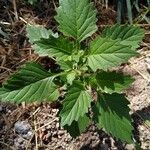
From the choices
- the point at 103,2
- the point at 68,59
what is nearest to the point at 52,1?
the point at 103,2

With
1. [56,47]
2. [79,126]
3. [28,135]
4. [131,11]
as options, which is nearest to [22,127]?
[28,135]

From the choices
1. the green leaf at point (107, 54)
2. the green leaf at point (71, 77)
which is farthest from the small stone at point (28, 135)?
the green leaf at point (107, 54)

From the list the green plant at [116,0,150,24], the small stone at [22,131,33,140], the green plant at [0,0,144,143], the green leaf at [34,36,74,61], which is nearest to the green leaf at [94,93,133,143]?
the green plant at [0,0,144,143]

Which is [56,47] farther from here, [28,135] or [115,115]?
[28,135]

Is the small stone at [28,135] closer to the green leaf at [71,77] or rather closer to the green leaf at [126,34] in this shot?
the green leaf at [71,77]

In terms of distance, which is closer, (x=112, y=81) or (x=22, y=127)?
(x=112, y=81)

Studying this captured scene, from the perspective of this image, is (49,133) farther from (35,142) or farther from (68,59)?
(68,59)

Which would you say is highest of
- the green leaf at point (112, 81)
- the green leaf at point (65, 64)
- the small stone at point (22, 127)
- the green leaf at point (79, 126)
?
the green leaf at point (65, 64)
